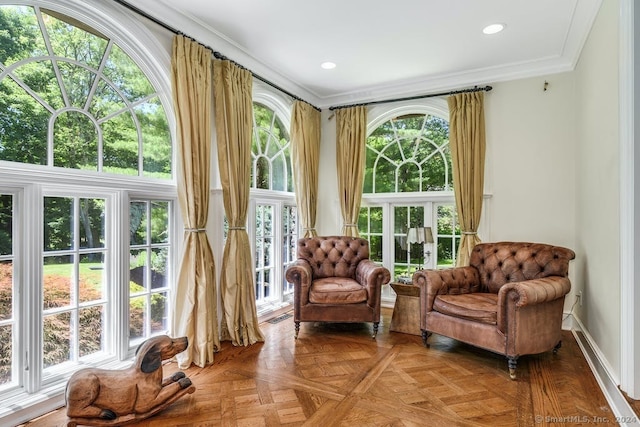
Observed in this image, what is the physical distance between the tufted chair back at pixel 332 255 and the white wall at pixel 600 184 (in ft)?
6.83

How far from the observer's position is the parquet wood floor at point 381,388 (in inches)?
80.4

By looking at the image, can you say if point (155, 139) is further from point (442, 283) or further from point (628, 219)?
point (628, 219)

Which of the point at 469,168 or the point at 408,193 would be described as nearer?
the point at 469,168

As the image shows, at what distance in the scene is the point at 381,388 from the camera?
7.90 feet

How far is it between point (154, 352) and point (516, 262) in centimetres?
306

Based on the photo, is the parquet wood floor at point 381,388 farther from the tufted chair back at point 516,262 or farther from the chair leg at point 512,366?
the tufted chair back at point 516,262

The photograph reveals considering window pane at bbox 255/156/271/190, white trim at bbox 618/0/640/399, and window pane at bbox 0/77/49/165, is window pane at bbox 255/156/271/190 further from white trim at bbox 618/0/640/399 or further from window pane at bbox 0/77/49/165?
white trim at bbox 618/0/640/399

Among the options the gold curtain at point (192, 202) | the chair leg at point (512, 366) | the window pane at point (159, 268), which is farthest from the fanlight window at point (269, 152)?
the chair leg at point (512, 366)

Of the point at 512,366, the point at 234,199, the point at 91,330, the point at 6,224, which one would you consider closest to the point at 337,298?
the point at 234,199

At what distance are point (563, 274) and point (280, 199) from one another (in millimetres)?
2943

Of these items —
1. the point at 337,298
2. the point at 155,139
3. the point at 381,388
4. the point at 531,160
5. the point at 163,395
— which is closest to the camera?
the point at 163,395

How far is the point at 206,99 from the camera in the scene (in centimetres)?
297

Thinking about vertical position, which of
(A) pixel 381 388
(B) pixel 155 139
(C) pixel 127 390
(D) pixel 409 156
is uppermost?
(D) pixel 409 156

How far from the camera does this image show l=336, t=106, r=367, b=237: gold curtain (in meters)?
4.57
